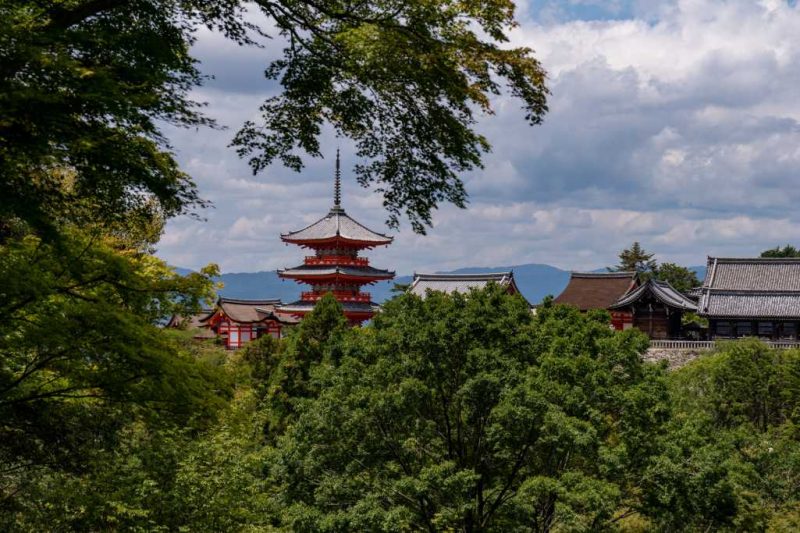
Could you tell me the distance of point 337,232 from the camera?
47.7 meters

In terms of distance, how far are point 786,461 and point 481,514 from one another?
945cm

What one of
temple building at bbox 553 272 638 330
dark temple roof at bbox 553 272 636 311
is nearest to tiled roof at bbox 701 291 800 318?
temple building at bbox 553 272 638 330

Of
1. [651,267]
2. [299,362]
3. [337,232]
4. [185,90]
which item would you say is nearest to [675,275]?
[651,267]

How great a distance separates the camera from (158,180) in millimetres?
7047

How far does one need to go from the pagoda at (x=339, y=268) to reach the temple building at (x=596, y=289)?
11.3 metres

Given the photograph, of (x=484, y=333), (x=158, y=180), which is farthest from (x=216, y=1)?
(x=484, y=333)

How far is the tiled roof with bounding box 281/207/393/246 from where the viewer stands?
4797 centimetres

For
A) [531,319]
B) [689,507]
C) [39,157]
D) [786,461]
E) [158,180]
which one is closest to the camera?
[39,157]

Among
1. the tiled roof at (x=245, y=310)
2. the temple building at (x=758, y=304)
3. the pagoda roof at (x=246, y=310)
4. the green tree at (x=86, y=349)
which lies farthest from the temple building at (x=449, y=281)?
the green tree at (x=86, y=349)

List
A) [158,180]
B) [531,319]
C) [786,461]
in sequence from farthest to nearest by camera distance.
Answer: [786,461] → [531,319] → [158,180]

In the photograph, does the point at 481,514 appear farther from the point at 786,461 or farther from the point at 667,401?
the point at 786,461

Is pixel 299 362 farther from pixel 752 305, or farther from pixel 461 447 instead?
pixel 752 305

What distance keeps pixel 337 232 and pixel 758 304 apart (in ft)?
77.8

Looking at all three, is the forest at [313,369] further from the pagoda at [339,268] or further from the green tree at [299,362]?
the pagoda at [339,268]
